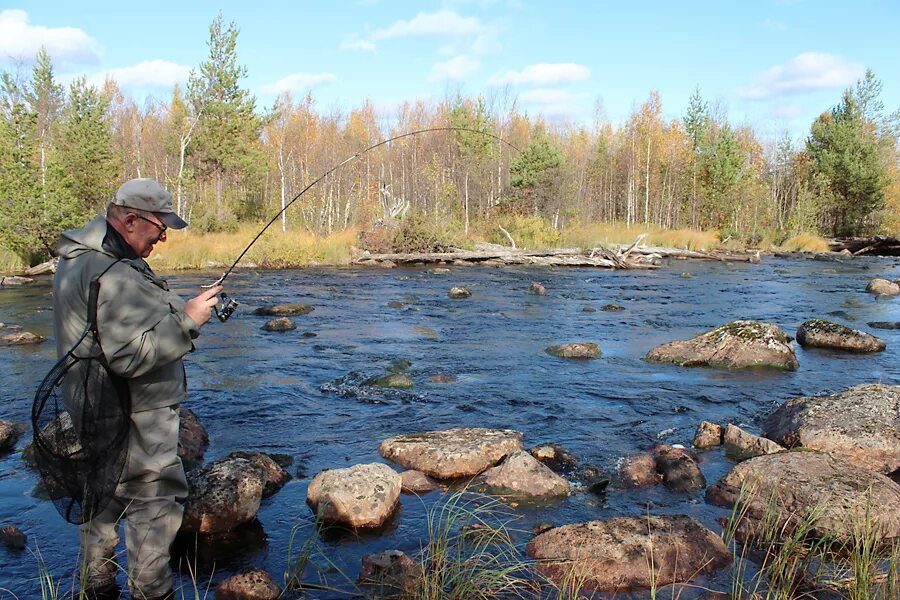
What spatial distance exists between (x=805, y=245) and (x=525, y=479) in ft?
119

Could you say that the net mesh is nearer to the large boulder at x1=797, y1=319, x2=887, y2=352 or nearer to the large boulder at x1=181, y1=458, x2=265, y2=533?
the large boulder at x1=181, y1=458, x2=265, y2=533

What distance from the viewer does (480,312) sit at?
573 inches

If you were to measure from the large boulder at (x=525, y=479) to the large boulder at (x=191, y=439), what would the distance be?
247 cm

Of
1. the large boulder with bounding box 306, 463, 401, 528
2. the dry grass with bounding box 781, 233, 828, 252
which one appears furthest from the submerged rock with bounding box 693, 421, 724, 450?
the dry grass with bounding box 781, 233, 828, 252

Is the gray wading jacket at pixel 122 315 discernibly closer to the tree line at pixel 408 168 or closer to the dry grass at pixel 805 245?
the tree line at pixel 408 168

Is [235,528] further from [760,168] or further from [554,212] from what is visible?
[760,168]

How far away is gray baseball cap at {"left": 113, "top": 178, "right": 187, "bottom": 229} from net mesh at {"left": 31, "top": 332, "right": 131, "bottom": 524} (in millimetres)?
636

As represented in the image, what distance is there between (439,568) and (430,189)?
47.0 metres

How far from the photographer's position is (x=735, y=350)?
9508 millimetres

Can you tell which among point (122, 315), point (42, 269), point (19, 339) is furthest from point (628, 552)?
point (42, 269)

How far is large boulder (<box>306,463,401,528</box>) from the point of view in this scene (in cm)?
462

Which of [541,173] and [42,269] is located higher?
[541,173]

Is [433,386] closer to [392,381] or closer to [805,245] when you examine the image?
[392,381]

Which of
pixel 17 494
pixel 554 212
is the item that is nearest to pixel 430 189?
pixel 554 212
